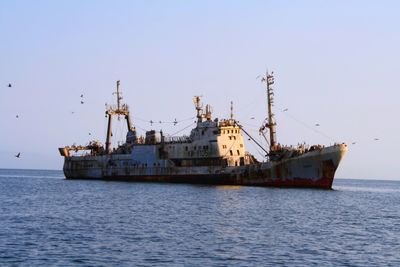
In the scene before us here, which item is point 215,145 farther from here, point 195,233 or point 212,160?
point 195,233

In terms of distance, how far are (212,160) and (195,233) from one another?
49.1 metres

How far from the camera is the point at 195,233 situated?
37.3 m

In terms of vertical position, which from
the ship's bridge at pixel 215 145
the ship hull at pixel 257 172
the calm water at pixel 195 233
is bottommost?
the calm water at pixel 195 233

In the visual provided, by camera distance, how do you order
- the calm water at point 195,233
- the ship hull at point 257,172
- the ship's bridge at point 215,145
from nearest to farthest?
1. the calm water at point 195,233
2. the ship hull at point 257,172
3. the ship's bridge at point 215,145

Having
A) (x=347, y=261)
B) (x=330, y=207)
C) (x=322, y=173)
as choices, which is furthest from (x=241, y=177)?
(x=347, y=261)

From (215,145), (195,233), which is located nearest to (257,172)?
(215,145)

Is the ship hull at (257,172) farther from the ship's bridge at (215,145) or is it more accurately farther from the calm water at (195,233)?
the calm water at (195,233)

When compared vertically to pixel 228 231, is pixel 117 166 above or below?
above

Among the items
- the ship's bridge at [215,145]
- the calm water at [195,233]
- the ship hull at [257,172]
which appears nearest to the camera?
the calm water at [195,233]

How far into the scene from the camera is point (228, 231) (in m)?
38.6

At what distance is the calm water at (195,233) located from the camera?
29219 mm

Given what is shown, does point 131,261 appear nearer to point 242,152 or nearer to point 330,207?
point 330,207

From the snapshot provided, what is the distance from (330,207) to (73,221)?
25.8 m

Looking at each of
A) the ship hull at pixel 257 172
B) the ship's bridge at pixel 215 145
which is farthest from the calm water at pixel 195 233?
the ship's bridge at pixel 215 145
